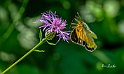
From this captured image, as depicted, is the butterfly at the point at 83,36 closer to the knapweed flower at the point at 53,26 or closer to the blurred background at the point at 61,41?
the knapweed flower at the point at 53,26

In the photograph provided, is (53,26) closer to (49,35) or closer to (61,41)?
(49,35)

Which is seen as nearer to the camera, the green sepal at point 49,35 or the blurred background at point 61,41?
the green sepal at point 49,35

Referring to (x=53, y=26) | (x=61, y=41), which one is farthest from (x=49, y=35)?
(x=61, y=41)

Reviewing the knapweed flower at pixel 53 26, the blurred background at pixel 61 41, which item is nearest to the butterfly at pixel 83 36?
the knapweed flower at pixel 53 26

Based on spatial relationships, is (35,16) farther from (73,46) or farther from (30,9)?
(73,46)

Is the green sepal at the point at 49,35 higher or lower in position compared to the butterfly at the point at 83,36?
higher

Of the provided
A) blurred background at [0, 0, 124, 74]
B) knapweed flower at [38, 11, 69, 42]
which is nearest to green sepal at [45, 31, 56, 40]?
knapweed flower at [38, 11, 69, 42]

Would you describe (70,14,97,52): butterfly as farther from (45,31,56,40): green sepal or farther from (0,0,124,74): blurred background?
(0,0,124,74): blurred background

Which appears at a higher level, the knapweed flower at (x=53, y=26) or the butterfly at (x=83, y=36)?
the knapweed flower at (x=53, y=26)
